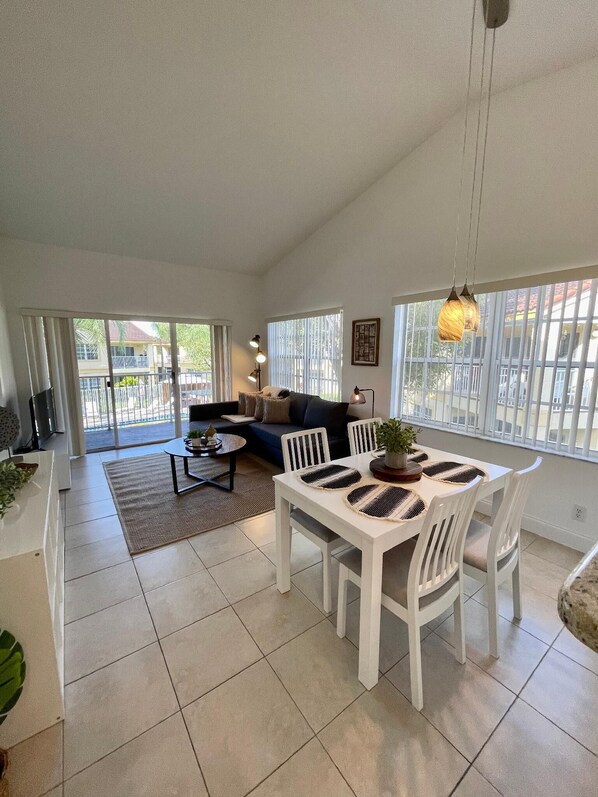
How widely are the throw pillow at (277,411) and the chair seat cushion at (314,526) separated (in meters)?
2.39

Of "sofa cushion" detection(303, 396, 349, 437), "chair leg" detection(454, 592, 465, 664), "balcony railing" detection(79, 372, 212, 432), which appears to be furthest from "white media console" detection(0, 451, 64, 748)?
"balcony railing" detection(79, 372, 212, 432)

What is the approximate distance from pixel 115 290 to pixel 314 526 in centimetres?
414

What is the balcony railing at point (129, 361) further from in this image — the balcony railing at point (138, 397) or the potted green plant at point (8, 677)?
the potted green plant at point (8, 677)

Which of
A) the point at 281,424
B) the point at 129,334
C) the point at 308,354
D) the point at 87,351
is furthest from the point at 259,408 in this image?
the point at 87,351

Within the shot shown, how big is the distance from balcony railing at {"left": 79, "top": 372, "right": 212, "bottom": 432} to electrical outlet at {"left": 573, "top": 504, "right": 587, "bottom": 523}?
16.1 ft

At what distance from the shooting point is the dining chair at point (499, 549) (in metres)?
1.48

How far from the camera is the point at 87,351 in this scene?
4.66 m

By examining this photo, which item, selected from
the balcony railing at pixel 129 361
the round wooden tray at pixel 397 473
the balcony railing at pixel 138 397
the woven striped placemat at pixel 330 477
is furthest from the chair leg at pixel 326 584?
the balcony railing at pixel 129 361

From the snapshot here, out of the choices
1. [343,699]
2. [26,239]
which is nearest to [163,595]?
[343,699]

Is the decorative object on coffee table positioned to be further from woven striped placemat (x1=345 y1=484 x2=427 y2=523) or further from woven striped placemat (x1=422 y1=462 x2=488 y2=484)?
woven striped placemat (x1=345 y1=484 x2=427 y2=523)

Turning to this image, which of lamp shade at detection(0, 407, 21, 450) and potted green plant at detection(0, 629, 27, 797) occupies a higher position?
lamp shade at detection(0, 407, 21, 450)

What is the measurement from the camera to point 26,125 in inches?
91.4

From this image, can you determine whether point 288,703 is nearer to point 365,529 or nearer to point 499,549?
point 365,529

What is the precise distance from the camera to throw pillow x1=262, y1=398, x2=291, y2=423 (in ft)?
14.5
